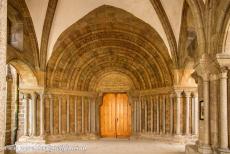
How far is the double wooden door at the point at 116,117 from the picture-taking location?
14.9 metres

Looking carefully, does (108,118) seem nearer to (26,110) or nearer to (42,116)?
(42,116)

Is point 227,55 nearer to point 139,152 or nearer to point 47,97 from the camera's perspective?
point 139,152

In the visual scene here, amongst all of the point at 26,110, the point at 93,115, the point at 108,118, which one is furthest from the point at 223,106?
the point at 108,118

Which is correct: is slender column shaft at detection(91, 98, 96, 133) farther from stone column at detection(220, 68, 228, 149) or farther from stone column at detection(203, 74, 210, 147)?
stone column at detection(220, 68, 228, 149)

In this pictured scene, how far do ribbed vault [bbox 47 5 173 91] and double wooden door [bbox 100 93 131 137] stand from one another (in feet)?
3.73

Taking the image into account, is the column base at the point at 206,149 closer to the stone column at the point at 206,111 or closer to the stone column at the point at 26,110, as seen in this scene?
the stone column at the point at 206,111

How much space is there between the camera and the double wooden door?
48.9 ft

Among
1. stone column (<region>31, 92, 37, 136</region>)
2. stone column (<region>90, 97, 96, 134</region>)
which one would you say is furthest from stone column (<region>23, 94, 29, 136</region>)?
stone column (<region>90, 97, 96, 134</region>)

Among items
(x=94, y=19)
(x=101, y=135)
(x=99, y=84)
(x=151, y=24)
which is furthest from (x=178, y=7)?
(x=101, y=135)

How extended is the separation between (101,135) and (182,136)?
4.36 metres

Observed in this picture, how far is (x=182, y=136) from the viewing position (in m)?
11.9

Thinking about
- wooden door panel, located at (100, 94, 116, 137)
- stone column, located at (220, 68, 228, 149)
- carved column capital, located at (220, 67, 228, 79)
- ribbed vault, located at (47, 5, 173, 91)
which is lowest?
wooden door panel, located at (100, 94, 116, 137)

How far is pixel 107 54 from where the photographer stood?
1398cm

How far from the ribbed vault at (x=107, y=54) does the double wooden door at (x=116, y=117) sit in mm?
1137
